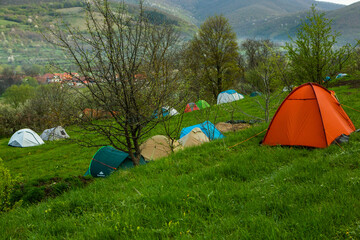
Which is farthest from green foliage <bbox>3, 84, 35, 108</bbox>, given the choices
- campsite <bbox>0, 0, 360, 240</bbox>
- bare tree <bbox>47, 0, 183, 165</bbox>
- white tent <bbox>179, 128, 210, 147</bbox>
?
bare tree <bbox>47, 0, 183, 165</bbox>

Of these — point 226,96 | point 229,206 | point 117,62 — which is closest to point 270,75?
point 117,62

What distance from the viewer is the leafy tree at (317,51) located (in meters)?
12.4

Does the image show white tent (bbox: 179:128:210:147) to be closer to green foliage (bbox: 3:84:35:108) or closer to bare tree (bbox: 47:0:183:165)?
bare tree (bbox: 47:0:183:165)

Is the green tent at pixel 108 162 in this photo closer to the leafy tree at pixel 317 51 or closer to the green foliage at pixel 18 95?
the leafy tree at pixel 317 51

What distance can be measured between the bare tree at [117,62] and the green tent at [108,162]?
229cm

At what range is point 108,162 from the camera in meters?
10.4

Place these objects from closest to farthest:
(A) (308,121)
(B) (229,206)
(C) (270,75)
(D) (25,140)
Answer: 1. (B) (229,206)
2. (A) (308,121)
3. (C) (270,75)
4. (D) (25,140)

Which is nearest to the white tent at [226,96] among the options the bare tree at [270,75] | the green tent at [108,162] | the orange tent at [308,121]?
the bare tree at [270,75]

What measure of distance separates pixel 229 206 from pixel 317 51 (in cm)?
1262

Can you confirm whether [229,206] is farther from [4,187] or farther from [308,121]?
[4,187]

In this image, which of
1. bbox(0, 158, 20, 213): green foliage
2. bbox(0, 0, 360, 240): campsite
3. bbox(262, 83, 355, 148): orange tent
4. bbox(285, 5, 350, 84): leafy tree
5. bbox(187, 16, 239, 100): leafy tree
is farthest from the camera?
bbox(187, 16, 239, 100): leafy tree

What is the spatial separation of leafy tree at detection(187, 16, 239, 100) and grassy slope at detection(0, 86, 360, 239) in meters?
28.7

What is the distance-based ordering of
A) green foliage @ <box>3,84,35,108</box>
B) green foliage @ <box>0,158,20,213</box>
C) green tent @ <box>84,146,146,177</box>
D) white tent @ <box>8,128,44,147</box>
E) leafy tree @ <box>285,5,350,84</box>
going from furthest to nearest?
green foliage @ <box>3,84,35,108</box> < white tent @ <box>8,128,44,147</box> < leafy tree @ <box>285,5,350,84</box> < green tent @ <box>84,146,146,177</box> < green foliage @ <box>0,158,20,213</box>

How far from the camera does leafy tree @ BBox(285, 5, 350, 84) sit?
40.8 ft
